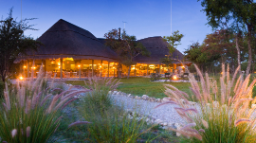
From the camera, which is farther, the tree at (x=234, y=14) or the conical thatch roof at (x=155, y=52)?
the conical thatch roof at (x=155, y=52)

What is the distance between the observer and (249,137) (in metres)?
1.52

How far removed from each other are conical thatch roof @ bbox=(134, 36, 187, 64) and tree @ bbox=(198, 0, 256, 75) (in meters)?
12.6

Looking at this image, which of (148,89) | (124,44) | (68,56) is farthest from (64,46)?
(148,89)

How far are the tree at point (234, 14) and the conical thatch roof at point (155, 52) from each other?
12603mm

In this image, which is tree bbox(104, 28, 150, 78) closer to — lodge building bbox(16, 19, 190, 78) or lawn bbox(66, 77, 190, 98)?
lodge building bbox(16, 19, 190, 78)

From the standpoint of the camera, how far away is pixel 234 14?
31.4ft

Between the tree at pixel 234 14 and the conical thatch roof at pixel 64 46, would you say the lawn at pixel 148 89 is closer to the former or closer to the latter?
the tree at pixel 234 14

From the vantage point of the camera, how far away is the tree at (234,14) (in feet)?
28.0

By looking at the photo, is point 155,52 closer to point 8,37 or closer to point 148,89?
point 148,89

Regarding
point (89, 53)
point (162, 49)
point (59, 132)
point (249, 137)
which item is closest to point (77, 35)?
point (89, 53)

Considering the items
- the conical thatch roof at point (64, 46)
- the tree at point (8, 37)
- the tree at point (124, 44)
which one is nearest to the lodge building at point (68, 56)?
the conical thatch roof at point (64, 46)

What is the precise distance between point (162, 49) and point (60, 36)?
1597 centimetres

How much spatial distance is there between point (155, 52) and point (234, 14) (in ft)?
51.2

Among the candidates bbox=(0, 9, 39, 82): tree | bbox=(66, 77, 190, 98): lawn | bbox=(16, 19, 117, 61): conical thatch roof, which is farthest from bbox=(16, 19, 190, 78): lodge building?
bbox=(0, 9, 39, 82): tree
